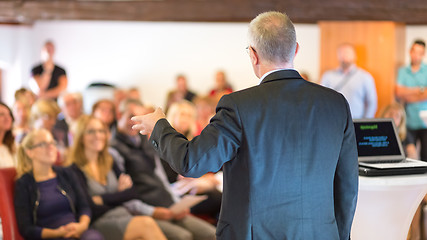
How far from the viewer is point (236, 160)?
162cm

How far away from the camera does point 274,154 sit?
62.4 inches

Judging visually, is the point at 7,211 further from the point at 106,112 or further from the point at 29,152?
the point at 106,112

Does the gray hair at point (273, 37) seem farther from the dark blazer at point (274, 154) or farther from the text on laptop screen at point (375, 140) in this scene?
the text on laptop screen at point (375, 140)

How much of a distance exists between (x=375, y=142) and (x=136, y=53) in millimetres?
7230

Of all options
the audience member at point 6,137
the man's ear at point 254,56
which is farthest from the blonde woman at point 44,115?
the man's ear at point 254,56

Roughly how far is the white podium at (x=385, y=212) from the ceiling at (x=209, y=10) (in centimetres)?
458

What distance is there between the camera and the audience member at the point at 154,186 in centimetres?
353

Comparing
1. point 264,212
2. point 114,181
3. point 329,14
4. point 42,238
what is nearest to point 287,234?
point 264,212

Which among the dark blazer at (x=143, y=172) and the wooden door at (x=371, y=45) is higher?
the wooden door at (x=371, y=45)

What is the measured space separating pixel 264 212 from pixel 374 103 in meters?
4.74

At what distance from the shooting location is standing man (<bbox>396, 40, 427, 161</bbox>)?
583cm

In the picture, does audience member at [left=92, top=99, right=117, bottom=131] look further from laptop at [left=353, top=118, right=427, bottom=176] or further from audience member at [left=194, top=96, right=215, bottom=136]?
laptop at [left=353, top=118, right=427, bottom=176]

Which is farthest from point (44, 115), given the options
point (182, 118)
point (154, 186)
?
point (154, 186)

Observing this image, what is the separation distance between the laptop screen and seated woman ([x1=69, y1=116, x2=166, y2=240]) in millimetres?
1537
